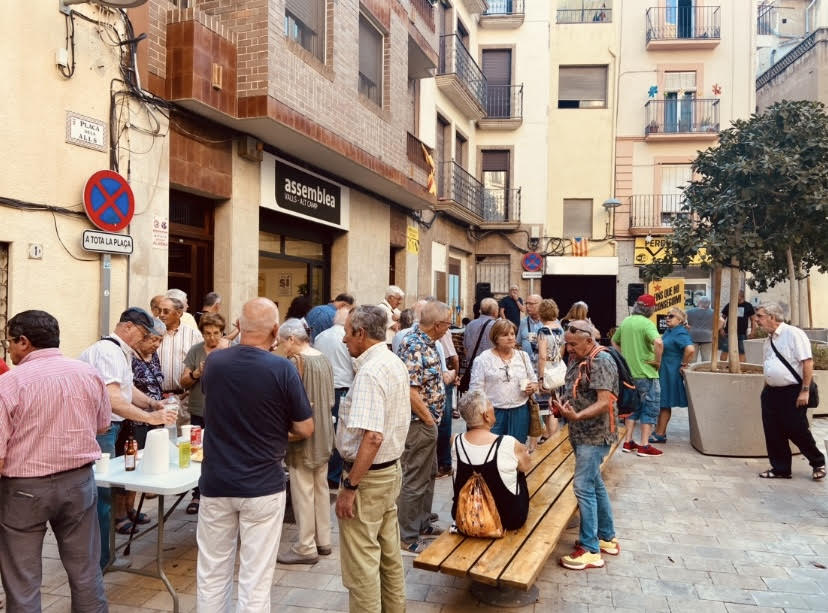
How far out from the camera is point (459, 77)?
17781 millimetres

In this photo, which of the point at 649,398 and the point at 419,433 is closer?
the point at 419,433

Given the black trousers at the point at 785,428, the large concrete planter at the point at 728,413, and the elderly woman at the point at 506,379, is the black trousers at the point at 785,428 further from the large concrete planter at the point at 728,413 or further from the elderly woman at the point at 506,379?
the elderly woman at the point at 506,379

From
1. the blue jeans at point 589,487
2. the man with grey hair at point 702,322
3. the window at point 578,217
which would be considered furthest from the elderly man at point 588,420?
the window at point 578,217

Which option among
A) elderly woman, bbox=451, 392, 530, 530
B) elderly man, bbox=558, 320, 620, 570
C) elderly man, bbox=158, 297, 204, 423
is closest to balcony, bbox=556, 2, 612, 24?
elderly man, bbox=158, 297, 204, 423

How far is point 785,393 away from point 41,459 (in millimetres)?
6584

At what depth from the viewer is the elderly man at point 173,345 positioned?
5793 mm

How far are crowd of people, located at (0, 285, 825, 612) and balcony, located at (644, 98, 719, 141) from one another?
16.5 m

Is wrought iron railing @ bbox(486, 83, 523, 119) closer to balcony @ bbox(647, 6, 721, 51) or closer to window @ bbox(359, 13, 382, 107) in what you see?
balcony @ bbox(647, 6, 721, 51)

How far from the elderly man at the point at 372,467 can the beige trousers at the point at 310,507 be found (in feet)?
3.87

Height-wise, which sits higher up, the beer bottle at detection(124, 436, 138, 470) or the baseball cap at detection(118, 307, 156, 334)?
the baseball cap at detection(118, 307, 156, 334)

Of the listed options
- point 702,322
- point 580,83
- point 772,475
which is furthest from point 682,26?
point 772,475

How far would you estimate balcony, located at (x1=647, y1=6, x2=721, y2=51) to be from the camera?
21172mm

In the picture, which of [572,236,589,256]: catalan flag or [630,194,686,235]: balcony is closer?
[630,194,686,235]: balcony

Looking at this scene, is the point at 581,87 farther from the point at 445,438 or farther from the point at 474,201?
the point at 445,438
